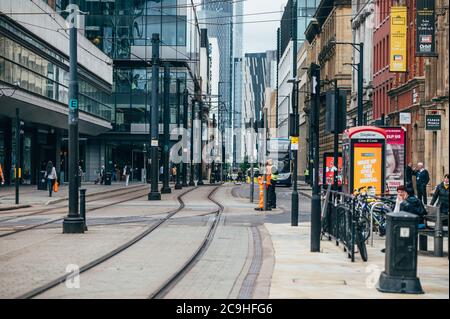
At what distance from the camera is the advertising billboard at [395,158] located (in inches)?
1206

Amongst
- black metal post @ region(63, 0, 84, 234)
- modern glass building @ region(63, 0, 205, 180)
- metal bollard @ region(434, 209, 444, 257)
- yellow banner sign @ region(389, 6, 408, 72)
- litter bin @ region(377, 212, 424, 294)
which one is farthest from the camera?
modern glass building @ region(63, 0, 205, 180)

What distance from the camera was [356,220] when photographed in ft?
51.5

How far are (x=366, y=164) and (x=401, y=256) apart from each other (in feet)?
58.3

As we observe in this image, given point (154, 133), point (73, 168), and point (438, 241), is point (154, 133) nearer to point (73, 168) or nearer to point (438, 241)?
point (73, 168)

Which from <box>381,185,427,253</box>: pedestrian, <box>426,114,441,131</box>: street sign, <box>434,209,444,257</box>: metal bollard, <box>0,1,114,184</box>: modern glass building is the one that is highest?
<box>0,1,114,184</box>: modern glass building

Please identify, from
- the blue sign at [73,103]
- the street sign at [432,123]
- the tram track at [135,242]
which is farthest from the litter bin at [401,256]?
the street sign at [432,123]

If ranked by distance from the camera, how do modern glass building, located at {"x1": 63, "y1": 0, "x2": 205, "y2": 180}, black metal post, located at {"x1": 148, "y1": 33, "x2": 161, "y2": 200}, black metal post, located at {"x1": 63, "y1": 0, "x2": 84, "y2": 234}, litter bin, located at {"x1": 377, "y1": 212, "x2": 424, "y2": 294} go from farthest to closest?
modern glass building, located at {"x1": 63, "y1": 0, "x2": 205, "y2": 180} → black metal post, located at {"x1": 148, "y1": 33, "x2": 161, "y2": 200} → black metal post, located at {"x1": 63, "y1": 0, "x2": 84, "y2": 234} → litter bin, located at {"x1": 377, "y1": 212, "x2": 424, "y2": 294}

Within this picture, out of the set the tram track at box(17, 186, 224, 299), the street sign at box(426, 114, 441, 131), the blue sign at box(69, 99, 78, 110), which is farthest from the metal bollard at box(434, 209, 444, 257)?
the street sign at box(426, 114, 441, 131)

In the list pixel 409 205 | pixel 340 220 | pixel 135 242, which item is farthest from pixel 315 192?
pixel 135 242

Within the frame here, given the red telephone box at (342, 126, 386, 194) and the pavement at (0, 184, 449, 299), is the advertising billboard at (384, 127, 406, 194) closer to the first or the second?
the red telephone box at (342, 126, 386, 194)

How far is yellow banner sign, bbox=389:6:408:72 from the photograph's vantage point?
47.2m

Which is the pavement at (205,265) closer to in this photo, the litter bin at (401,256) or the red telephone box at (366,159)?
the litter bin at (401,256)

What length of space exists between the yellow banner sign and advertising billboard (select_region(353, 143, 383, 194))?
64.1 feet

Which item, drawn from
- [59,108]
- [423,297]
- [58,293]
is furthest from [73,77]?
[59,108]
